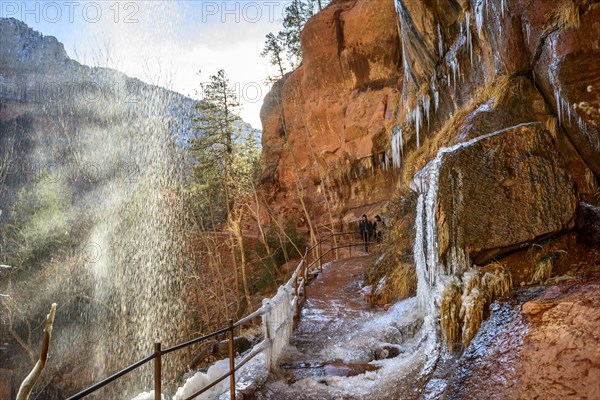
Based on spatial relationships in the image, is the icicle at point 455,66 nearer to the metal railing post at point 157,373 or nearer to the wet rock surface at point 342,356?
the wet rock surface at point 342,356

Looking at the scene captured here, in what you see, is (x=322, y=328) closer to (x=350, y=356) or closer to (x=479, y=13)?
(x=350, y=356)

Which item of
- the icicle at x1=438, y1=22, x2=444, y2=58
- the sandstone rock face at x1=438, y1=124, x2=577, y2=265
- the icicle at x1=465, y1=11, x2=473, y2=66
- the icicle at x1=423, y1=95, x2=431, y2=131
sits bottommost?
the sandstone rock face at x1=438, y1=124, x2=577, y2=265

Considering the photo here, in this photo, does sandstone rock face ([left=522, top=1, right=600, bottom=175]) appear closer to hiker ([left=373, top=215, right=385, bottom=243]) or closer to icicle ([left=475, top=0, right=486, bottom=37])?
icicle ([left=475, top=0, right=486, bottom=37])

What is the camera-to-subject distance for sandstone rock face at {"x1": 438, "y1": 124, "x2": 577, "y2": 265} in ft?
19.1

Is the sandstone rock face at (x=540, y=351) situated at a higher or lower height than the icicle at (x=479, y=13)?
lower

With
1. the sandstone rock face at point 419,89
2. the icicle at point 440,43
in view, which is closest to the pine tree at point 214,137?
the sandstone rock face at point 419,89

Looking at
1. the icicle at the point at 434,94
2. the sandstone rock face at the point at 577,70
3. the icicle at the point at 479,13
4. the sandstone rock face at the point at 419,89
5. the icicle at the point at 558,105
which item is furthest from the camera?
the icicle at the point at 434,94

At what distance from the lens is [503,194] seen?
19.9 feet

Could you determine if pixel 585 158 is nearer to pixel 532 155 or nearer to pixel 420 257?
pixel 532 155

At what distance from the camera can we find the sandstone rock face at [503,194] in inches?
230

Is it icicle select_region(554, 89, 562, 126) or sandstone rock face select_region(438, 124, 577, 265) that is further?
icicle select_region(554, 89, 562, 126)

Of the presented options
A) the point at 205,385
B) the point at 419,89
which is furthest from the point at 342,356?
the point at 419,89

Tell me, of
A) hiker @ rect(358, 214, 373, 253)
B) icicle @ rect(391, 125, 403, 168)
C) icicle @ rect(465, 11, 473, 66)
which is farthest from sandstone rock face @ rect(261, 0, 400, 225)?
icicle @ rect(465, 11, 473, 66)

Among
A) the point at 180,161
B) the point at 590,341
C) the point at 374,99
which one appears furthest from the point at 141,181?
the point at 590,341
